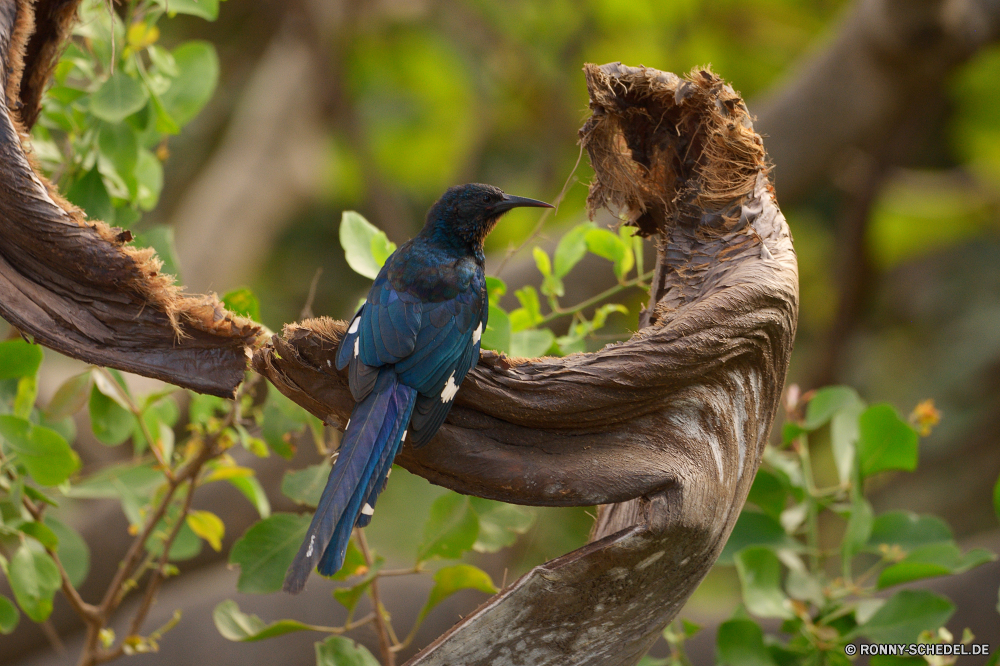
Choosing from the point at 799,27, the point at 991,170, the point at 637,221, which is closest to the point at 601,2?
the point at 799,27

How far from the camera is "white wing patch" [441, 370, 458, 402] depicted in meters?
1.17

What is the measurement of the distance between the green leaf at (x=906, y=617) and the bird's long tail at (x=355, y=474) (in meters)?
0.96

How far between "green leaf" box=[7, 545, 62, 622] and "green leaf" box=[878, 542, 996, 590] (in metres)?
1.41

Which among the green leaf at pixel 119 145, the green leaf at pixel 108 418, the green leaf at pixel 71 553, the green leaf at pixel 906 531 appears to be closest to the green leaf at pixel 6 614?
the green leaf at pixel 71 553

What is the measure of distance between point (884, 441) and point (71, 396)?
1451mm

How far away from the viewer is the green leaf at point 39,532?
146 cm

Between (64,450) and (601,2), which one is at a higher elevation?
(601,2)

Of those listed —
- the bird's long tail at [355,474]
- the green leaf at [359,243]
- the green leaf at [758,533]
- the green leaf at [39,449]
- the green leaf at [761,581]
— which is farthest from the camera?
the green leaf at [758,533]

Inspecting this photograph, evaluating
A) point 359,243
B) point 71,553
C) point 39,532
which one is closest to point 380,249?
point 359,243

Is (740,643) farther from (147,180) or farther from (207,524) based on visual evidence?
(147,180)

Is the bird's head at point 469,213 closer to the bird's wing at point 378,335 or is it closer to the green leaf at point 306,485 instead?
the bird's wing at point 378,335

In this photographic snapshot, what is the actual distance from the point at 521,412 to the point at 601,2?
3205 millimetres

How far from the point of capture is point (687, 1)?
402 cm

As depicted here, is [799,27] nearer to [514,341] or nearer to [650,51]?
[650,51]
